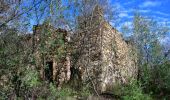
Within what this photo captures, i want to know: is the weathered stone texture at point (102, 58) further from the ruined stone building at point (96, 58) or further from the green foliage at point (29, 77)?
the green foliage at point (29, 77)

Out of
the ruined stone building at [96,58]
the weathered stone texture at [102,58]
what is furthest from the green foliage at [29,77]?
the weathered stone texture at [102,58]

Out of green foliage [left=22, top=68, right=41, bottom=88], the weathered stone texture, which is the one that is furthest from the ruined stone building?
green foliage [left=22, top=68, right=41, bottom=88]

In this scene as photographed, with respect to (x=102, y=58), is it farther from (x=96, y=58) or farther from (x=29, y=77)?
(x=29, y=77)

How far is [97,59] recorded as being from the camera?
33938 millimetres

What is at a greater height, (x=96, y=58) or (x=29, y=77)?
(x=96, y=58)

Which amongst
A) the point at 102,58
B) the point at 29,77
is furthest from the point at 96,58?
the point at 29,77

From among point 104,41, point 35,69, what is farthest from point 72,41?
A: point 35,69

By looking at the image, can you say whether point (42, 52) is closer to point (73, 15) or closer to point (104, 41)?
point (73, 15)

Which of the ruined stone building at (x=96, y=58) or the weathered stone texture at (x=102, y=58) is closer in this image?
the ruined stone building at (x=96, y=58)

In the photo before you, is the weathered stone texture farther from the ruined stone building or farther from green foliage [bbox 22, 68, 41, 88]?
green foliage [bbox 22, 68, 41, 88]

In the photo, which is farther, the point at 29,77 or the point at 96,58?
the point at 96,58

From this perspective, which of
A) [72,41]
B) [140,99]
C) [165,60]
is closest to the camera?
[140,99]

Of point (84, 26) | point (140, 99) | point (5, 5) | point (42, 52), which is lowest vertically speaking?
point (140, 99)

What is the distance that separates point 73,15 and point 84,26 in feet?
12.6
